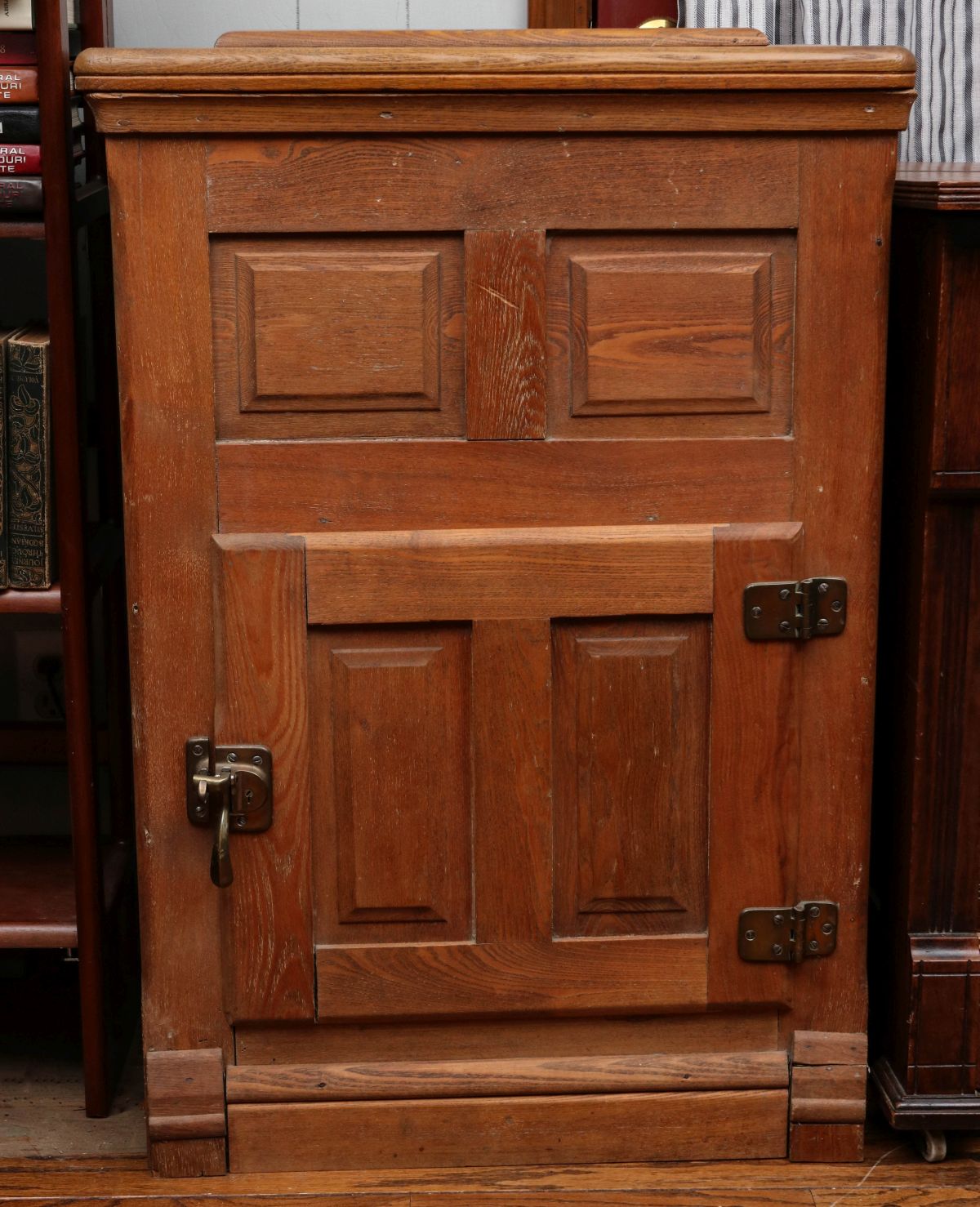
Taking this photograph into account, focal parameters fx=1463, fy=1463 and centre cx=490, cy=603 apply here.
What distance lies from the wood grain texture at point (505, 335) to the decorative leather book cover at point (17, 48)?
0.54 meters

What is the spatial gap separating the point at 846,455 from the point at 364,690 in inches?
22.0

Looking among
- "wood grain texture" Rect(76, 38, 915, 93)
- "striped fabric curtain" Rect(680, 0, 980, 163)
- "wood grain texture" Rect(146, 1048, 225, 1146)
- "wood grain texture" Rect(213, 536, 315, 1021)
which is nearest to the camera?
"wood grain texture" Rect(76, 38, 915, 93)

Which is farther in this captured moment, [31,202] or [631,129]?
[31,202]

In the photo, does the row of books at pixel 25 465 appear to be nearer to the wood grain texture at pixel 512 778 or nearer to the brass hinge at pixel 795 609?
the wood grain texture at pixel 512 778

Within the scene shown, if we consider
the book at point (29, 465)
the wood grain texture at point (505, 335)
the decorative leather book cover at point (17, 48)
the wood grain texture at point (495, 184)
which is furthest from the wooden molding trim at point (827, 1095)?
the decorative leather book cover at point (17, 48)

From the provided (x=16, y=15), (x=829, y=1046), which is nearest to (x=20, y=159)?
(x=16, y=15)

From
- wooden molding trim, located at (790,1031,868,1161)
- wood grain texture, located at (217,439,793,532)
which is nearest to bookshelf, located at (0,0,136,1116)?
wood grain texture, located at (217,439,793,532)

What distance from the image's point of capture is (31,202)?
157cm

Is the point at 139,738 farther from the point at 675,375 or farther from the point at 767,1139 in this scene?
the point at 767,1139

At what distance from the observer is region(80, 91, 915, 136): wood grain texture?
1412 millimetres

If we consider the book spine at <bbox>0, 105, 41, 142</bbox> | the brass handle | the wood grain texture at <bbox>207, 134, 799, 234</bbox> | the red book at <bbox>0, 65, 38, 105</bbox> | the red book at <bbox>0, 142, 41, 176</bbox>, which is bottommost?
the brass handle

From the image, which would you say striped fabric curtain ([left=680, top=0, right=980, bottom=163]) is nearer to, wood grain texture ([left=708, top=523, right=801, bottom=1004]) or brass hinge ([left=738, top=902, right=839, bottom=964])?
wood grain texture ([left=708, top=523, right=801, bottom=1004])

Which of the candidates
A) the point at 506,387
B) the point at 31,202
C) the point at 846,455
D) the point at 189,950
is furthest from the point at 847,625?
the point at 31,202

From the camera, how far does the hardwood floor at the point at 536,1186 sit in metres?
1.59
